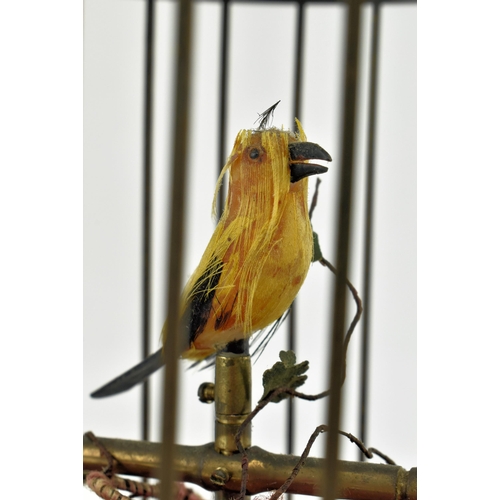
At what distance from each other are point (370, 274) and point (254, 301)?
23cm

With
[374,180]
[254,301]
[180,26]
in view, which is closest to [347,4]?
[180,26]

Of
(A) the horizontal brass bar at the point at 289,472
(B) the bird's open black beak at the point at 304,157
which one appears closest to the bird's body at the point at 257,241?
(B) the bird's open black beak at the point at 304,157

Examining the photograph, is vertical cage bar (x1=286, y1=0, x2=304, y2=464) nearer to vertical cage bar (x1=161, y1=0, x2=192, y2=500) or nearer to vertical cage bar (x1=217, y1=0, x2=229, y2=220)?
vertical cage bar (x1=217, y1=0, x2=229, y2=220)

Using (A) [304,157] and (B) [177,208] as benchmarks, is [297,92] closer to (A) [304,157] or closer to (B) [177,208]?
(A) [304,157]

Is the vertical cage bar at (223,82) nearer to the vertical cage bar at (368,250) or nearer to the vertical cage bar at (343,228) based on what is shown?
the vertical cage bar at (368,250)

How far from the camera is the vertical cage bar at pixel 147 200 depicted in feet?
2.19

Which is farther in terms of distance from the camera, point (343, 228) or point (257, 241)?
point (257, 241)

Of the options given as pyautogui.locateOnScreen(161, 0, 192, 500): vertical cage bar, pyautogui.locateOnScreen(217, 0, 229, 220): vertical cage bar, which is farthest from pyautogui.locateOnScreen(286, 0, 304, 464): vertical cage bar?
pyautogui.locateOnScreen(161, 0, 192, 500): vertical cage bar

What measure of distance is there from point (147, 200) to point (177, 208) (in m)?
0.32

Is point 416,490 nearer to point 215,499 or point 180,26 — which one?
point 215,499

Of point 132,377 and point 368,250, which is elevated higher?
point 368,250

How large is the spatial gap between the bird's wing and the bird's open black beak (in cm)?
21

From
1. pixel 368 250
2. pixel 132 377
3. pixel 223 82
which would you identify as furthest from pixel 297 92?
pixel 132 377

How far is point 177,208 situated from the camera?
0.39 metres
